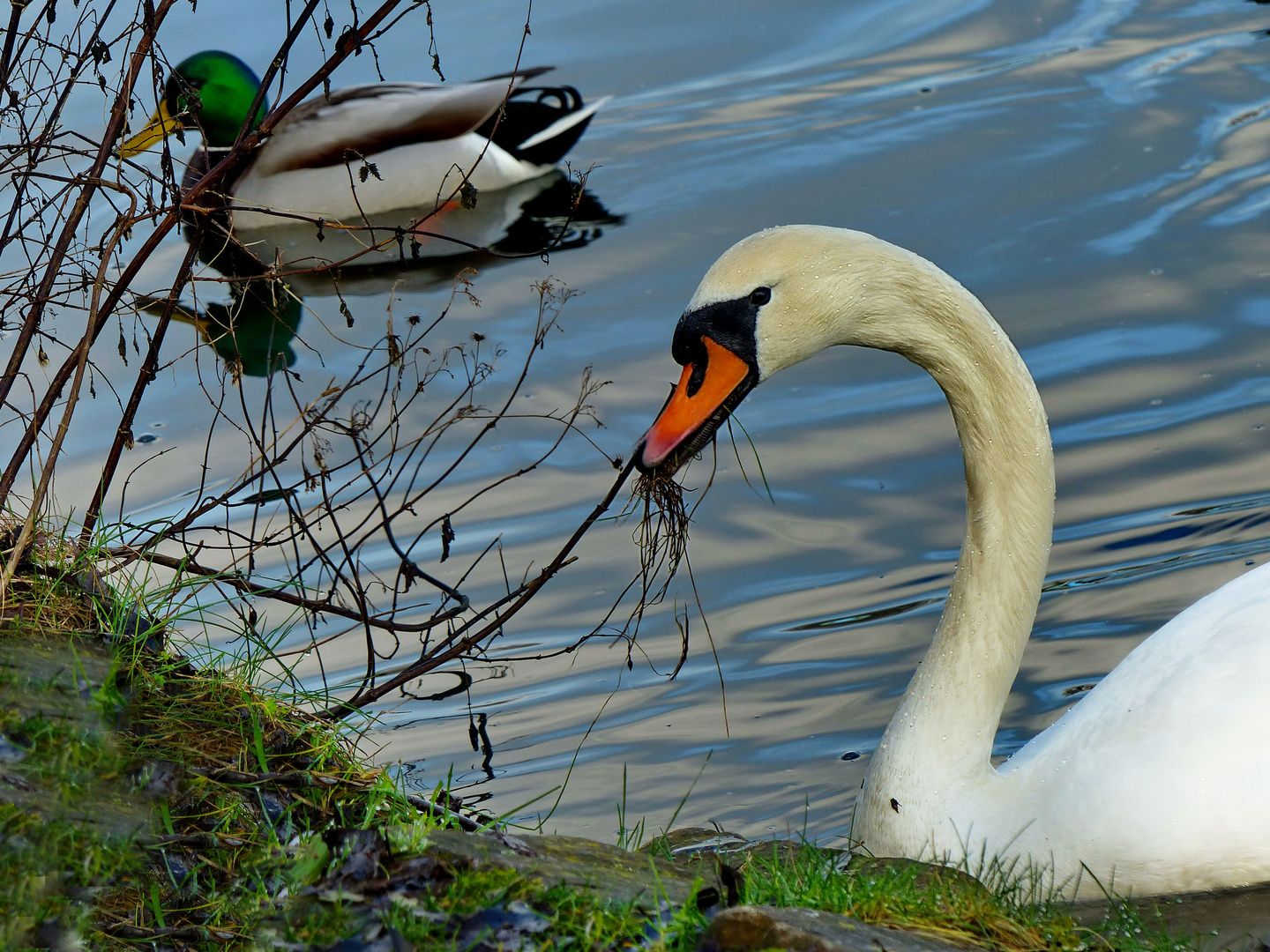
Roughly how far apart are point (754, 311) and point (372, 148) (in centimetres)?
647

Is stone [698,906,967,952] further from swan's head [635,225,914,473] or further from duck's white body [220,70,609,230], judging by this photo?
duck's white body [220,70,609,230]

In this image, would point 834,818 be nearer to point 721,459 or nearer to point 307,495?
point 721,459

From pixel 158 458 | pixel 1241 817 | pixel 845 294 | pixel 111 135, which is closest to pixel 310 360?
pixel 158 458

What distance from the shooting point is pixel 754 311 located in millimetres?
3416

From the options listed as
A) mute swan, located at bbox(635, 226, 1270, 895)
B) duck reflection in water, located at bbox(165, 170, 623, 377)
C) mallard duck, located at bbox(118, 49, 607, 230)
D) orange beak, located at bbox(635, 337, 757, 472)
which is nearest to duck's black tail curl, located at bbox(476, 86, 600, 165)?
mallard duck, located at bbox(118, 49, 607, 230)

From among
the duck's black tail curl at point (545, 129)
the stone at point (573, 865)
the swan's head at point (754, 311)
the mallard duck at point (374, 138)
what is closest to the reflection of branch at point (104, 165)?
the swan's head at point (754, 311)

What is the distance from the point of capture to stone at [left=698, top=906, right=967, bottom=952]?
84.7 inches

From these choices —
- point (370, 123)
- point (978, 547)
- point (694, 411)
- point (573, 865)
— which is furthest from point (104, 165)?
point (370, 123)

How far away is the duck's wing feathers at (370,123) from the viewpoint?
30.1 ft

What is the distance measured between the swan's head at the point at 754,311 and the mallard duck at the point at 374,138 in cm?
591

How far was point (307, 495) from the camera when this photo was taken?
6.11 metres

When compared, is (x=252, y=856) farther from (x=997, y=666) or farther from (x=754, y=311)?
(x=997, y=666)

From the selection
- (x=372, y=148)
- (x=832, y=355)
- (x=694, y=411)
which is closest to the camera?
(x=694, y=411)

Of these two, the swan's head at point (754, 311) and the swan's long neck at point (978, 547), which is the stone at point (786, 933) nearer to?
the swan's head at point (754, 311)
